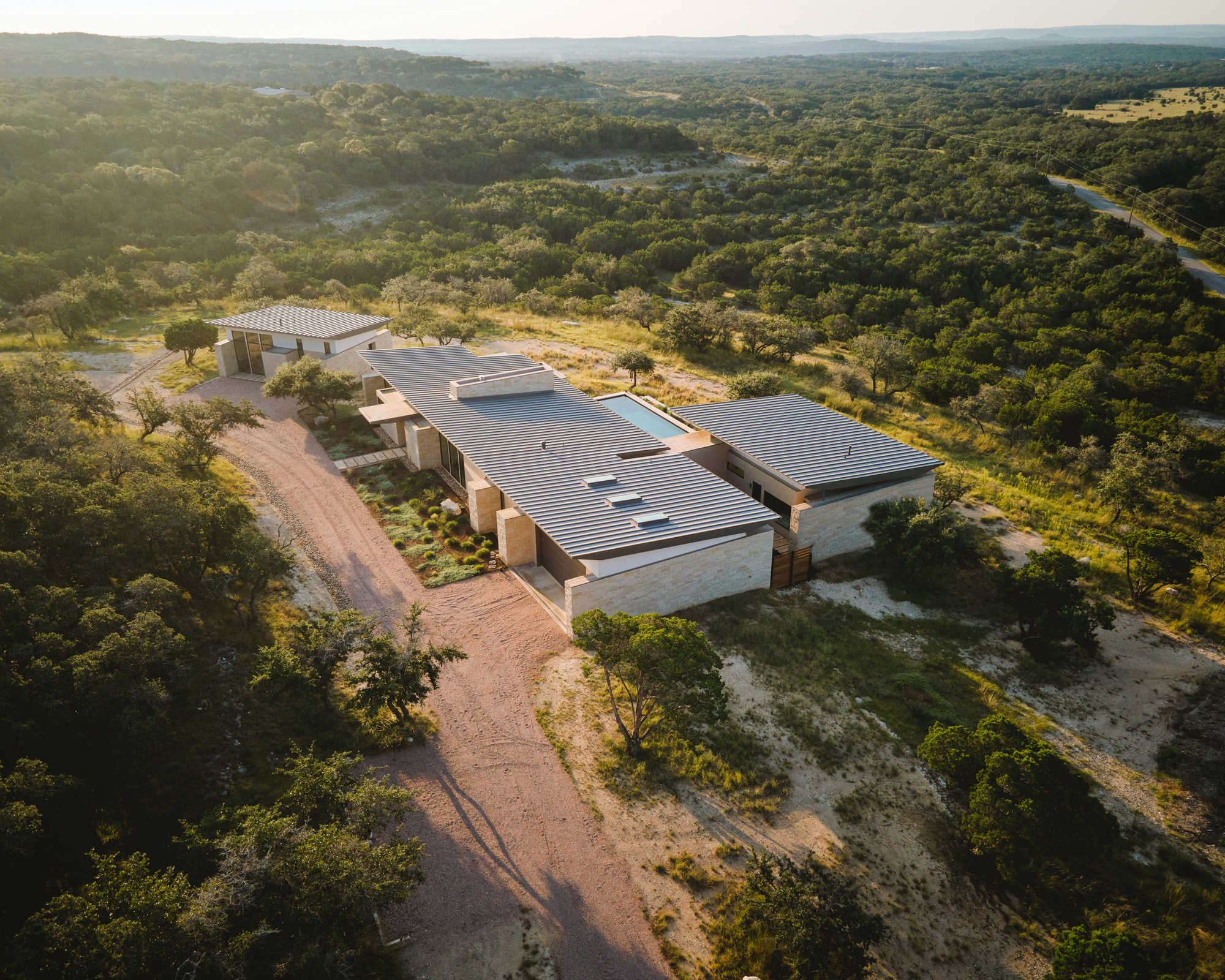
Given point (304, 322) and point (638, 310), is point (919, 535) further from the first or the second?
point (304, 322)

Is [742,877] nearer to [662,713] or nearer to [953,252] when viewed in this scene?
[662,713]

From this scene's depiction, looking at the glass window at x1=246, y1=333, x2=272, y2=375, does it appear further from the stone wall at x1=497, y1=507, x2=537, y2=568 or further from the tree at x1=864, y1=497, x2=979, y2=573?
the tree at x1=864, y1=497, x2=979, y2=573

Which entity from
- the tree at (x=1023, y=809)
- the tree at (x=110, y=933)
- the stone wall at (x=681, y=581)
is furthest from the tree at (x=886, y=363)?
the tree at (x=110, y=933)

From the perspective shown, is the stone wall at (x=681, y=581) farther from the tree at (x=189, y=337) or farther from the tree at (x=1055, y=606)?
the tree at (x=189, y=337)

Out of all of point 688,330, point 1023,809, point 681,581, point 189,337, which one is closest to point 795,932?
point 1023,809

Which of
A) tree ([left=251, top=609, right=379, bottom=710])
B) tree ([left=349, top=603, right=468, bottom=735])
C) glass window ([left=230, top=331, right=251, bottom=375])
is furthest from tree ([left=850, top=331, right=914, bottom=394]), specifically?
glass window ([left=230, top=331, right=251, bottom=375])

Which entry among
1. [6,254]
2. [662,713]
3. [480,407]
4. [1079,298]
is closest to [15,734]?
[662,713]
